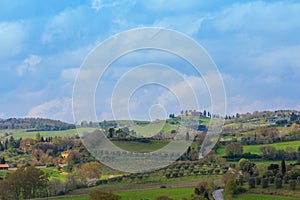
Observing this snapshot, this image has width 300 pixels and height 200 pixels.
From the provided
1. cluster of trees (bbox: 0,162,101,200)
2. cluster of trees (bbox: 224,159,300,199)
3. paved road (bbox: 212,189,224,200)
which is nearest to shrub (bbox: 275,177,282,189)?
cluster of trees (bbox: 224,159,300,199)

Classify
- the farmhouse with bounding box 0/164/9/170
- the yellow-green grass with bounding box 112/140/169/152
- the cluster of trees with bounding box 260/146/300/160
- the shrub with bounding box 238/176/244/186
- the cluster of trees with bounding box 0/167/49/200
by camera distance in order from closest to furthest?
the shrub with bounding box 238/176/244/186
the cluster of trees with bounding box 0/167/49/200
the yellow-green grass with bounding box 112/140/169/152
the cluster of trees with bounding box 260/146/300/160
the farmhouse with bounding box 0/164/9/170

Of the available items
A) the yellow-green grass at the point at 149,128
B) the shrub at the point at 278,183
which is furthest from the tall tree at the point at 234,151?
the shrub at the point at 278,183

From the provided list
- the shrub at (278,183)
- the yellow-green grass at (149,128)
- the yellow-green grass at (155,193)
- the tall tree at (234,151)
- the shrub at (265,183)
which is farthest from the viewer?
the yellow-green grass at (149,128)

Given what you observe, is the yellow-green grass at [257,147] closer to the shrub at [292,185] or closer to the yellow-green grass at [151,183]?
the yellow-green grass at [151,183]

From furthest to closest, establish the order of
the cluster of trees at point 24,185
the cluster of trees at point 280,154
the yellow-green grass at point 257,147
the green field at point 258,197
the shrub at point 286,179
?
the yellow-green grass at point 257,147, the cluster of trees at point 280,154, the cluster of trees at point 24,185, the shrub at point 286,179, the green field at point 258,197

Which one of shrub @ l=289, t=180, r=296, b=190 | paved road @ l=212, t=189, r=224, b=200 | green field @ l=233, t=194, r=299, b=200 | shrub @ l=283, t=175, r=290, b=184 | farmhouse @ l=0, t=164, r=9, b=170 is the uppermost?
farmhouse @ l=0, t=164, r=9, b=170

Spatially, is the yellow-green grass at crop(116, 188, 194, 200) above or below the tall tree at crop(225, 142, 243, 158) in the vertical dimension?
below

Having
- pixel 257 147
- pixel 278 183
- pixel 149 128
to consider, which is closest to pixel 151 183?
pixel 278 183

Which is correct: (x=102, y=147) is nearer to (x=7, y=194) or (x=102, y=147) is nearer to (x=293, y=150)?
(x=7, y=194)

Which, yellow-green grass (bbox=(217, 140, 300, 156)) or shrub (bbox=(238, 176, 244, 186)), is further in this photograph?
yellow-green grass (bbox=(217, 140, 300, 156))

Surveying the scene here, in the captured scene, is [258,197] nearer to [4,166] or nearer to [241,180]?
[241,180]

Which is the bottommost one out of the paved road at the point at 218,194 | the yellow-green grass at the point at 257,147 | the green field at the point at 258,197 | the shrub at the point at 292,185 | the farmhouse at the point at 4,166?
the green field at the point at 258,197

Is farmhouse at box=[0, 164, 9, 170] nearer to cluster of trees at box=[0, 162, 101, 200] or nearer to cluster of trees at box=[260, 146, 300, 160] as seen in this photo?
cluster of trees at box=[0, 162, 101, 200]

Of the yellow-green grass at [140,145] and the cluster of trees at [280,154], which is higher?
the yellow-green grass at [140,145]
